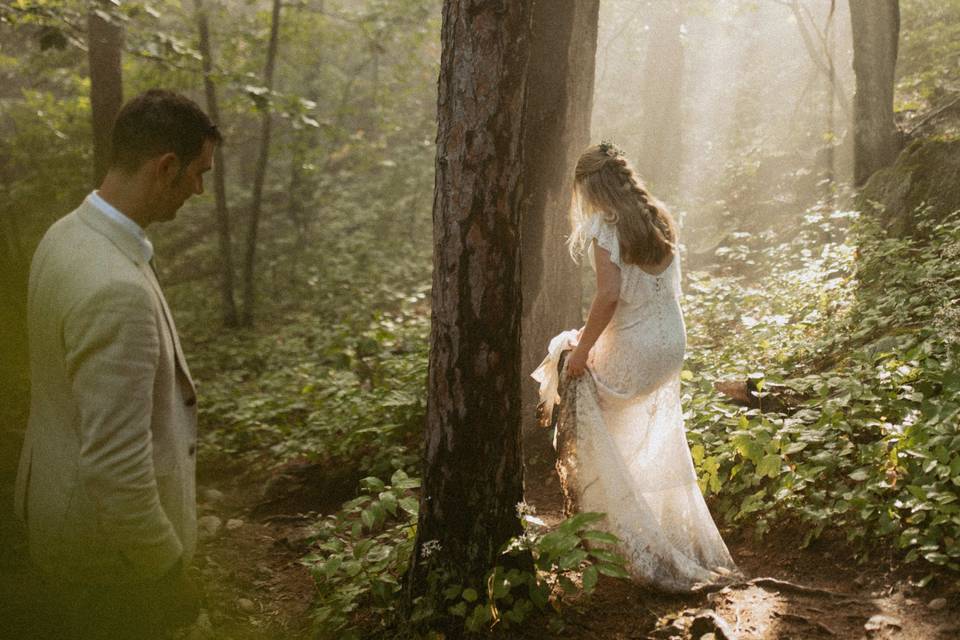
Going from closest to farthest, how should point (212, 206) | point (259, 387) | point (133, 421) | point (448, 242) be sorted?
1. point (133, 421)
2. point (448, 242)
3. point (259, 387)
4. point (212, 206)

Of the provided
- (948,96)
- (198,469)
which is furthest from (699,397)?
(948,96)

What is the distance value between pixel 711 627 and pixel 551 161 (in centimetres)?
355

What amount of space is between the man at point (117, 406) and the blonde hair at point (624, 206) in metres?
2.42

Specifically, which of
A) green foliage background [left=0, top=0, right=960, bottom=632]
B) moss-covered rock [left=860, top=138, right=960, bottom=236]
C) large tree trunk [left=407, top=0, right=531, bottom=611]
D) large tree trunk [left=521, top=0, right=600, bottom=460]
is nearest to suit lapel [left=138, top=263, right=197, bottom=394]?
large tree trunk [left=407, top=0, right=531, bottom=611]

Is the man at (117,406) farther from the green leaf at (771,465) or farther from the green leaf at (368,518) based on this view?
the green leaf at (771,465)

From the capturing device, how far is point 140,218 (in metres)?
2.12

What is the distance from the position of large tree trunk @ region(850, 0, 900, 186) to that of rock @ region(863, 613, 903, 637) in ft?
23.8

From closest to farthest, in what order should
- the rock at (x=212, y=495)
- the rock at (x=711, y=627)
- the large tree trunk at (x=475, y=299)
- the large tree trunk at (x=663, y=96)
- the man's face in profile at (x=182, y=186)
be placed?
the man's face in profile at (x=182, y=186) → the large tree trunk at (x=475, y=299) → the rock at (x=711, y=627) → the rock at (x=212, y=495) → the large tree trunk at (x=663, y=96)

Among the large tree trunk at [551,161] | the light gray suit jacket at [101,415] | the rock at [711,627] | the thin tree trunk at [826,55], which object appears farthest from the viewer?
the thin tree trunk at [826,55]

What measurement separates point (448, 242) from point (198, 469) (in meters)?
4.71

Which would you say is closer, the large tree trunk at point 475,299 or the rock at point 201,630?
the large tree trunk at point 475,299

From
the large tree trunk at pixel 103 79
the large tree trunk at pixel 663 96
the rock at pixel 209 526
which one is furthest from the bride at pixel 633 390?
the large tree trunk at pixel 663 96

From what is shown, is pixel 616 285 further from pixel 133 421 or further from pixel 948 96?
pixel 948 96

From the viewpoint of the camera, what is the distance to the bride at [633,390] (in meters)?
3.98
